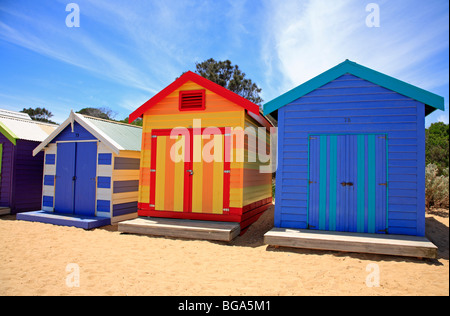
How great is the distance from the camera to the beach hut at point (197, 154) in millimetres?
7191

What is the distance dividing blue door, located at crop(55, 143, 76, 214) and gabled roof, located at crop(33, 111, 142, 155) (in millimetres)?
589

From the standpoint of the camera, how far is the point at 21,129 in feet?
35.2

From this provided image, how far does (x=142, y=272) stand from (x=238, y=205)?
10.1 ft

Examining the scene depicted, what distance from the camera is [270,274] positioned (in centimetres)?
450

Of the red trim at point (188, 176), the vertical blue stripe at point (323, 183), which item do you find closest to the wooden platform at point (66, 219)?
the red trim at point (188, 176)

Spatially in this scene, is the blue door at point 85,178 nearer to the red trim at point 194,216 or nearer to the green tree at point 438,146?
the red trim at point 194,216

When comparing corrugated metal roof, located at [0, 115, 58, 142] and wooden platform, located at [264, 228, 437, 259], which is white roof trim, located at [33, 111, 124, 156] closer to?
corrugated metal roof, located at [0, 115, 58, 142]

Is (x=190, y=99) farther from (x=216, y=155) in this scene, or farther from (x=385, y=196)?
(x=385, y=196)

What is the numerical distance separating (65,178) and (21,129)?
3539 millimetres

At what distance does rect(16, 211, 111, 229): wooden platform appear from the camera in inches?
305

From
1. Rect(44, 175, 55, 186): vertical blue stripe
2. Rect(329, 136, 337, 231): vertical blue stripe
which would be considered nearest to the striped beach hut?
Rect(329, 136, 337, 231): vertical blue stripe

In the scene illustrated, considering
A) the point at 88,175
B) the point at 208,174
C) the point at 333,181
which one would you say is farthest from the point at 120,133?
the point at 333,181

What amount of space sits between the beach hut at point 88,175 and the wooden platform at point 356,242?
15.6 feet

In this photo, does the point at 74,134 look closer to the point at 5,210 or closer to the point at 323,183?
the point at 5,210
